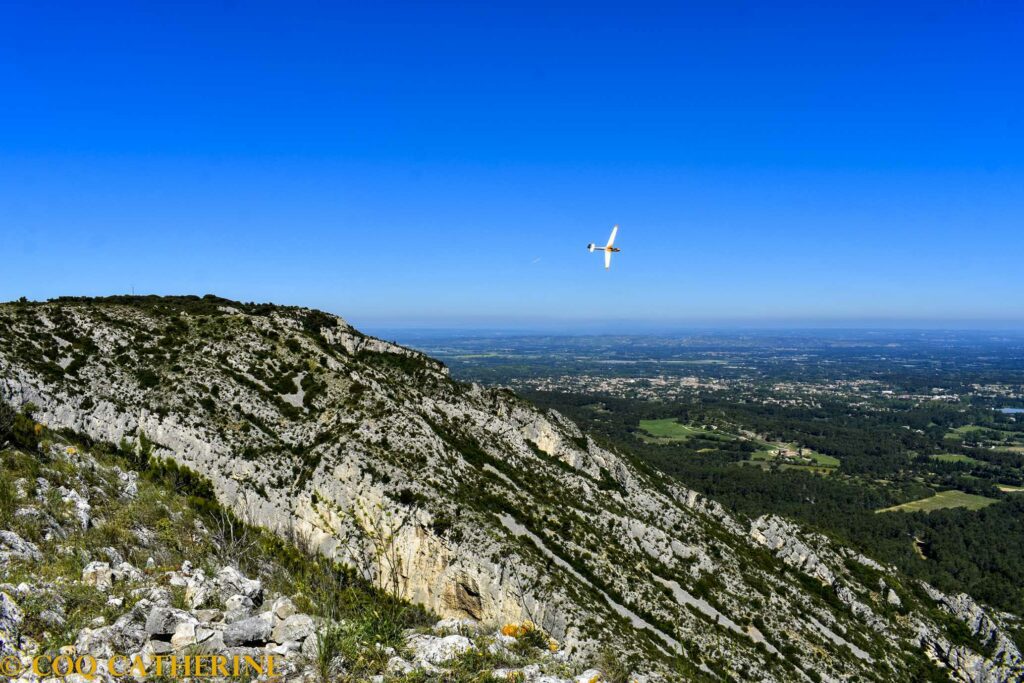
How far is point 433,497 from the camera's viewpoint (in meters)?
36.7

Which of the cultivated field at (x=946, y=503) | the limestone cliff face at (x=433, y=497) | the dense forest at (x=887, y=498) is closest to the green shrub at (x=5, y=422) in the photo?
the limestone cliff face at (x=433, y=497)

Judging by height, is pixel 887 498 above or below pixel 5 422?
below

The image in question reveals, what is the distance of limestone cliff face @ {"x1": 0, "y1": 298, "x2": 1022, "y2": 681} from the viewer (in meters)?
33.8

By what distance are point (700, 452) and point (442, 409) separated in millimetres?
143364

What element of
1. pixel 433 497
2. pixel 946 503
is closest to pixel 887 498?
pixel 946 503

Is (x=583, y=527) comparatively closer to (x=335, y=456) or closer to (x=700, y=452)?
(x=335, y=456)

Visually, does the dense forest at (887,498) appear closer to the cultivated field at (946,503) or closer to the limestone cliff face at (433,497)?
the cultivated field at (946,503)

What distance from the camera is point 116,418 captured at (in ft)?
114

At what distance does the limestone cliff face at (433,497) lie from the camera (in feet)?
111

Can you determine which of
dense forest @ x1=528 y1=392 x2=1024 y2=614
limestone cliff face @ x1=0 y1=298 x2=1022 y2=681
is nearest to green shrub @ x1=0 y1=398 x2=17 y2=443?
limestone cliff face @ x1=0 y1=298 x2=1022 y2=681

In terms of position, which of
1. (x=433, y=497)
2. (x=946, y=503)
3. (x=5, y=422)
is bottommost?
(x=946, y=503)

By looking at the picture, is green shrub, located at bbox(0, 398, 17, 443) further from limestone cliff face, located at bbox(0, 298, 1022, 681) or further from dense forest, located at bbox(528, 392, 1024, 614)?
dense forest, located at bbox(528, 392, 1024, 614)

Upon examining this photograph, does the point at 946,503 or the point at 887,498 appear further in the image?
the point at 887,498

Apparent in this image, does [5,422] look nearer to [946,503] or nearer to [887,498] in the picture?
[887,498]
